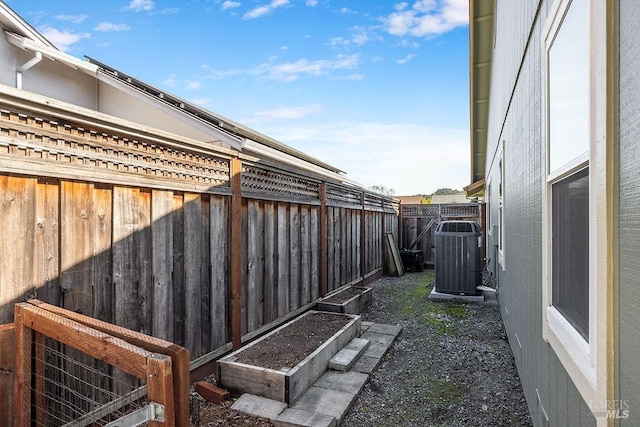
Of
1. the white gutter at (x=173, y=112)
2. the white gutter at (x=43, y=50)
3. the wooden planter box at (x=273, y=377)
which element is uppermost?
the white gutter at (x=43, y=50)

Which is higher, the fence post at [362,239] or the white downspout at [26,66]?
the white downspout at [26,66]

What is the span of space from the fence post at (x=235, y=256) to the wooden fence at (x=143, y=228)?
0.04 feet

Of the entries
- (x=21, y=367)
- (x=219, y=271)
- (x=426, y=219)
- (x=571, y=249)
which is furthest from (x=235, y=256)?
(x=426, y=219)

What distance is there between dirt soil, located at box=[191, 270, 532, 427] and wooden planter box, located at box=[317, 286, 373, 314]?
242 millimetres

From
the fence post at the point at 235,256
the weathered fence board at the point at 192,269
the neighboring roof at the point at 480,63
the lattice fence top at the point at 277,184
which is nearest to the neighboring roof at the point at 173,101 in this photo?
the lattice fence top at the point at 277,184

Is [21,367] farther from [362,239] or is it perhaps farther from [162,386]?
[362,239]

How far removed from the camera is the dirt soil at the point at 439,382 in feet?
9.12

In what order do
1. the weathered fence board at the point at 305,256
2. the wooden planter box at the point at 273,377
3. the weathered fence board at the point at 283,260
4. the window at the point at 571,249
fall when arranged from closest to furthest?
1. the window at the point at 571,249
2. the wooden planter box at the point at 273,377
3. the weathered fence board at the point at 283,260
4. the weathered fence board at the point at 305,256

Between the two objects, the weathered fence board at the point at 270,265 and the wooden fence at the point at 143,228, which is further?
the weathered fence board at the point at 270,265

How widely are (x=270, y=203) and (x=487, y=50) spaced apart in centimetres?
595

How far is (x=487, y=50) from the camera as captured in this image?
7207mm

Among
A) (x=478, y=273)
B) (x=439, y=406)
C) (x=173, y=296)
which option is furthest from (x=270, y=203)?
(x=478, y=273)

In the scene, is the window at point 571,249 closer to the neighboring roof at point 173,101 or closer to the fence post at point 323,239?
the fence post at point 323,239

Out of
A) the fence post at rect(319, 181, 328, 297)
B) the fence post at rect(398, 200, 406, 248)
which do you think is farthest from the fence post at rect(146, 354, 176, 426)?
the fence post at rect(398, 200, 406, 248)
